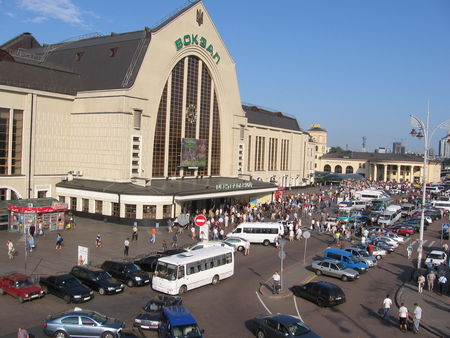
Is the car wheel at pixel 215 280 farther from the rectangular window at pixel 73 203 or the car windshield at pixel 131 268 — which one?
the rectangular window at pixel 73 203

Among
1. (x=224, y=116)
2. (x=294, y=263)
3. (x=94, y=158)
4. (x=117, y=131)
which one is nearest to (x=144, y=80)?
(x=117, y=131)

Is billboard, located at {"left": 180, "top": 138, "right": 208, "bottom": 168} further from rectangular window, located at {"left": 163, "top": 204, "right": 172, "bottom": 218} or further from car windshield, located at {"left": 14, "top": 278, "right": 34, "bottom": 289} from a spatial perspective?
car windshield, located at {"left": 14, "top": 278, "right": 34, "bottom": 289}

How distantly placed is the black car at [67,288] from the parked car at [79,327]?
12.8ft

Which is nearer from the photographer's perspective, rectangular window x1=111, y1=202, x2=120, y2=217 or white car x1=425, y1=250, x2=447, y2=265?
white car x1=425, y1=250, x2=447, y2=265

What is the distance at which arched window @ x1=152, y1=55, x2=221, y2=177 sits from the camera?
47344 mm

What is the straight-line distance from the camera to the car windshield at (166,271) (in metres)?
22.0

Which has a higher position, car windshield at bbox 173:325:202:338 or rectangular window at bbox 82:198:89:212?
rectangular window at bbox 82:198:89:212

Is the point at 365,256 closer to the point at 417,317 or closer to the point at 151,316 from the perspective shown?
the point at 417,317

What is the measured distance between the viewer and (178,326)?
15.6 meters

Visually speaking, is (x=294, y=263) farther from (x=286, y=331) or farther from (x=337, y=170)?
(x=337, y=170)

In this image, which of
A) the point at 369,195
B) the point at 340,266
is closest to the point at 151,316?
the point at 340,266

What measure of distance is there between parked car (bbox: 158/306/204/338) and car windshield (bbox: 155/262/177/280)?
5248 mm

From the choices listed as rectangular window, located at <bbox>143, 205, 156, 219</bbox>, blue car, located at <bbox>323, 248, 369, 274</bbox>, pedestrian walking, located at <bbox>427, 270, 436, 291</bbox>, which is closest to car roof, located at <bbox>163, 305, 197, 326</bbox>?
blue car, located at <bbox>323, 248, 369, 274</bbox>

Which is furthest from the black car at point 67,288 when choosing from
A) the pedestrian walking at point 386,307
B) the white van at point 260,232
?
the white van at point 260,232
